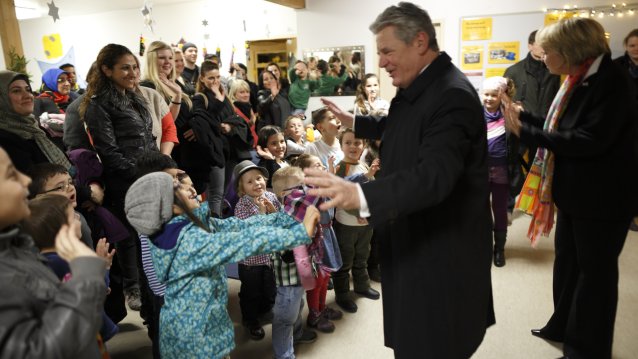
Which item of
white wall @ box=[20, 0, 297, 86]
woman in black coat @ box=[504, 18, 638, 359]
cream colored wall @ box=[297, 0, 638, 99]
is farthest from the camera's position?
white wall @ box=[20, 0, 297, 86]

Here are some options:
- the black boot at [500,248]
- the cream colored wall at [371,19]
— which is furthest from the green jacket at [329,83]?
the black boot at [500,248]

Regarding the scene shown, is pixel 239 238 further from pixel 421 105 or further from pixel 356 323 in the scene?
pixel 356 323

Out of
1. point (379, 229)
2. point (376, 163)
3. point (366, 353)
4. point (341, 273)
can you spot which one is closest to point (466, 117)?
point (379, 229)

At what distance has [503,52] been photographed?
5.66 m

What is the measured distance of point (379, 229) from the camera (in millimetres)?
1464

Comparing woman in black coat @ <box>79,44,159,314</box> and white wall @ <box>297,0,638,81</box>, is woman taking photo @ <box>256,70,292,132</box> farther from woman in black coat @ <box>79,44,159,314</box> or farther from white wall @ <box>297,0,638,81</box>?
woman in black coat @ <box>79,44,159,314</box>

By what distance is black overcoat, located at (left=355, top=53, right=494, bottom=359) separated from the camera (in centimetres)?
123

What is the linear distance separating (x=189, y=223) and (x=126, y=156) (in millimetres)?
1207

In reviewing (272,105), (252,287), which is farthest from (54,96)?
(252,287)

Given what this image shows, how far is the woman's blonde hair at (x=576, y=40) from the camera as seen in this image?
1.78m

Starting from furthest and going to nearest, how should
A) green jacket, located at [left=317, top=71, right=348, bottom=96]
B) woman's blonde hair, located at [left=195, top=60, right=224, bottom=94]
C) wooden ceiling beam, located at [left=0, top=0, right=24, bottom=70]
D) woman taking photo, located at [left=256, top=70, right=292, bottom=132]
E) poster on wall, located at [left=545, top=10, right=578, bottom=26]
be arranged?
green jacket, located at [left=317, top=71, right=348, bottom=96], poster on wall, located at [left=545, top=10, right=578, bottom=26], woman taking photo, located at [left=256, top=70, right=292, bottom=132], woman's blonde hair, located at [left=195, top=60, right=224, bottom=94], wooden ceiling beam, located at [left=0, top=0, right=24, bottom=70]

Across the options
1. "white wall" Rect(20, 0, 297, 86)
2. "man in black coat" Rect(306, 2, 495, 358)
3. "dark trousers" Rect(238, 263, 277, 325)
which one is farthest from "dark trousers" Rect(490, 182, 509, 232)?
"white wall" Rect(20, 0, 297, 86)

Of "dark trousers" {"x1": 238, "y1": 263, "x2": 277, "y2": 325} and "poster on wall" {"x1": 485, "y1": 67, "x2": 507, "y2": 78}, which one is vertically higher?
"poster on wall" {"x1": 485, "y1": 67, "x2": 507, "y2": 78}

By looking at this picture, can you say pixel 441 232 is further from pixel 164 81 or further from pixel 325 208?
pixel 164 81
